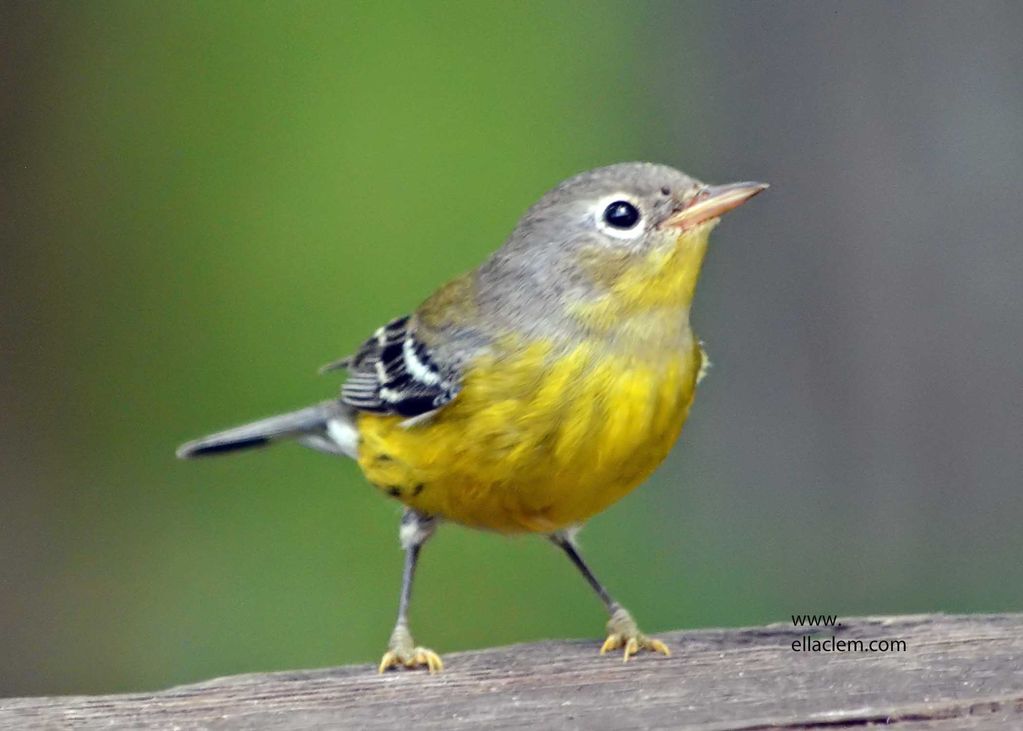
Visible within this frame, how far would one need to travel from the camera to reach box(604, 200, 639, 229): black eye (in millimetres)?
3473

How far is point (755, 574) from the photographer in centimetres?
509

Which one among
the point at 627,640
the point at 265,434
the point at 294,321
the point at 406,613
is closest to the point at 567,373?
the point at 627,640

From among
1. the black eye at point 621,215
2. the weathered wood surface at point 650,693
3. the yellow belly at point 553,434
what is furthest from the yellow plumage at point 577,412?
the weathered wood surface at point 650,693

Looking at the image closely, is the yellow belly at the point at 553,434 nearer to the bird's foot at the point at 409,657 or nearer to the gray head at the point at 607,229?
the gray head at the point at 607,229

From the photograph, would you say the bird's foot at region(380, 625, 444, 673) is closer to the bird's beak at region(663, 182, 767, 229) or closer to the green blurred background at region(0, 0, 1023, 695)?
the bird's beak at region(663, 182, 767, 229)

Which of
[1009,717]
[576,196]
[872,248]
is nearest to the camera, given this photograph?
[1009,717]

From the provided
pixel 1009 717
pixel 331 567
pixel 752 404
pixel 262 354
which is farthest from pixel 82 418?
pixel 1009 717

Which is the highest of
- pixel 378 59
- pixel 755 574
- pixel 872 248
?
pixel 378 59

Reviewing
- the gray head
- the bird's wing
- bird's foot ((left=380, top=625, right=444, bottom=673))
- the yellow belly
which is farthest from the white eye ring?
bird's foot ((left=380, top=625, right=444, bottom=673))

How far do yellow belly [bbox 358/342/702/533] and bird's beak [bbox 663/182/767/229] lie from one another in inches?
13.5

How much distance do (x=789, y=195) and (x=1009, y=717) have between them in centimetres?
266

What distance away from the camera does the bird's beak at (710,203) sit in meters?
3.29

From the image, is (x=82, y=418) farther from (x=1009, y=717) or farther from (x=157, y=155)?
(x=1009, y=717)

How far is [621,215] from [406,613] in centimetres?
134
